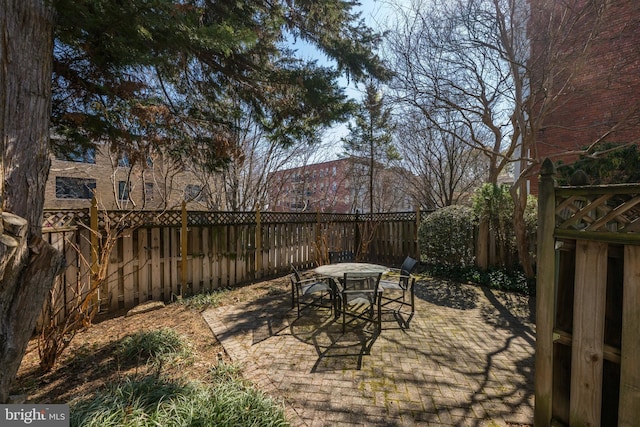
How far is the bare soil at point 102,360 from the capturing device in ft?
8.30

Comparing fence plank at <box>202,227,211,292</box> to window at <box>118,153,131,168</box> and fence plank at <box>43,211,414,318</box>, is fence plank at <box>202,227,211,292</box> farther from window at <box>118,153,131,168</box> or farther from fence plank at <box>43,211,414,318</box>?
window at <box>118,153,131,168</box>

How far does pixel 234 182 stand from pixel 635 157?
403 inches

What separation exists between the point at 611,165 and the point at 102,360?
8.32 metres

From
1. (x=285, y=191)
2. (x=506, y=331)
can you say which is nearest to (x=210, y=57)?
(x=506, y=331)

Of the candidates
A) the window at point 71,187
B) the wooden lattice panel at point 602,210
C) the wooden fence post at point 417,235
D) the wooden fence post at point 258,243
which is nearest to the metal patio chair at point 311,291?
the wooden fence post at point 258,243

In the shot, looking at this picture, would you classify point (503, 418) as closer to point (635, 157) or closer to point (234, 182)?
point (635, 157)

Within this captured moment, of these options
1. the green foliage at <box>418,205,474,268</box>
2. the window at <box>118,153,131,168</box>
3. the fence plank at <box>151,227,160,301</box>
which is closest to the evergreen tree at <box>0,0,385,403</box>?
the window at <box>118,153,131,168</box>

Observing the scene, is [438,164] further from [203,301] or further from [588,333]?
[588,333]

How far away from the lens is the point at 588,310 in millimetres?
1786

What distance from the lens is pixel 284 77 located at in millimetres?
4762

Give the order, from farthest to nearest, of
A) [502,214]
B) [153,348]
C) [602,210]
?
[502,214]
[153,348]
[602,210]

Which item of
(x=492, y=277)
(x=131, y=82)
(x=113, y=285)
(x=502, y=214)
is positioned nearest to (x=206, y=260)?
(x=113, y=285)

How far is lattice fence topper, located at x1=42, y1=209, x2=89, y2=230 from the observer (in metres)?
3.62

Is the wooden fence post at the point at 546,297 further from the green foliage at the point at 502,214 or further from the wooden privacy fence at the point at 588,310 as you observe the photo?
the green foliage at the point at 502,214
